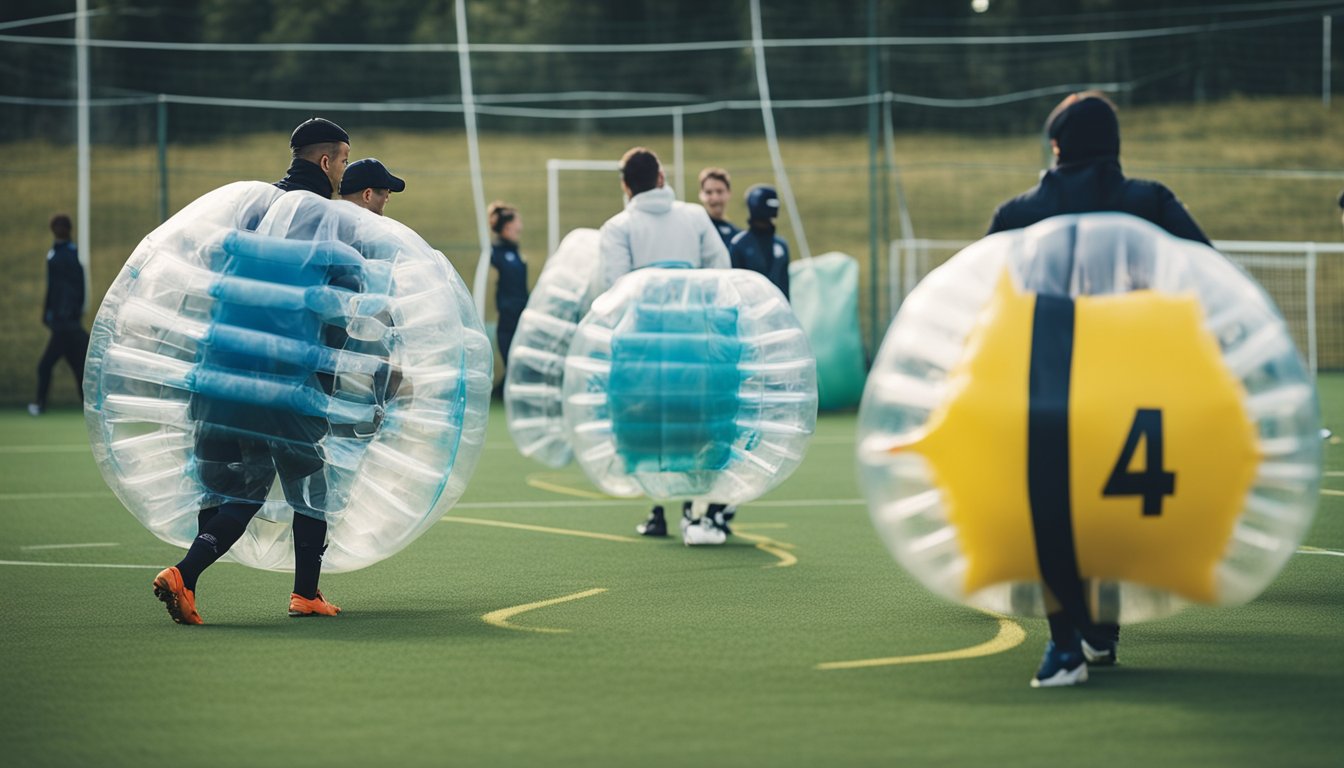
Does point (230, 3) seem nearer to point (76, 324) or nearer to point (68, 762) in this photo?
point (76, 324)

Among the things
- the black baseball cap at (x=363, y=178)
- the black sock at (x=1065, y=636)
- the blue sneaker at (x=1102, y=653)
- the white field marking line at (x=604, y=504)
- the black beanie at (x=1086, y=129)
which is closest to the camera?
the black sock at (x=1065, y=636)

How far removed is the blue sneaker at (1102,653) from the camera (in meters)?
5.87

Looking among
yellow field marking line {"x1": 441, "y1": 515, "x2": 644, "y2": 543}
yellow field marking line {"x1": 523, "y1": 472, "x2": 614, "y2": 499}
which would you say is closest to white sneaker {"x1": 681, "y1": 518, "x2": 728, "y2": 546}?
yellow field marking line {"x1": 441, "y1": 515, "x2": 644, "y2": 543}

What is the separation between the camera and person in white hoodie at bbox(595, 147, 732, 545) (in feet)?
30.6

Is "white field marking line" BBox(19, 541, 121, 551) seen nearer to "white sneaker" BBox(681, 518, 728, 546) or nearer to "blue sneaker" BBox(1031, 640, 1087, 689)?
"white sneaker" BBox(681, 518, 728, 546)

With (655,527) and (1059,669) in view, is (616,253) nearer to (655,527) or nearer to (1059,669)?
(655,527)

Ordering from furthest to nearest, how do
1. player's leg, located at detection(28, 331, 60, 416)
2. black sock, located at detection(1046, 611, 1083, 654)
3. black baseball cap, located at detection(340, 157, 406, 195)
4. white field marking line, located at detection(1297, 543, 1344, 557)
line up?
player's leg, located at detection(28, 331, 60, 416), white field marking line, located at detection(1297, 543, 1344, 557), black baseball cap, located at detection(340, 157, 406, 195), black sock, located at detection(1046, 611, 1083, 654)

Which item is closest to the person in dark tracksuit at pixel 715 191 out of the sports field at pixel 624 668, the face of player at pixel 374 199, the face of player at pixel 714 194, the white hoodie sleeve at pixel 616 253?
the face of player at pixel 714 194

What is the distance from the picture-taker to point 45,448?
15.4m


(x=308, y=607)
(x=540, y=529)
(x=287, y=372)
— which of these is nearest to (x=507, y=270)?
(x=540, y=529)

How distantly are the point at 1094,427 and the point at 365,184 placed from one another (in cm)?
367

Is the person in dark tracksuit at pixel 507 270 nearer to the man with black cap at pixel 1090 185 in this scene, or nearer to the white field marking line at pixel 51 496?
the white field marking line at pixel 51 496

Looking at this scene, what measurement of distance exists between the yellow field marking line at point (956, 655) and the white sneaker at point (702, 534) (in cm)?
283

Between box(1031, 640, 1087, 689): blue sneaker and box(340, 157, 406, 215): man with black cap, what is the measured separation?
138 inches
